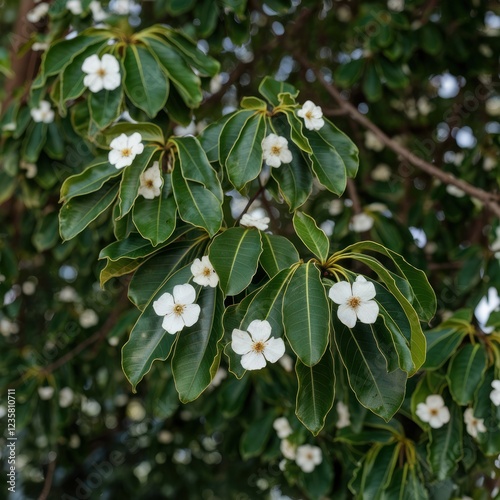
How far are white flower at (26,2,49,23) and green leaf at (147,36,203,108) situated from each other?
0.81 metres

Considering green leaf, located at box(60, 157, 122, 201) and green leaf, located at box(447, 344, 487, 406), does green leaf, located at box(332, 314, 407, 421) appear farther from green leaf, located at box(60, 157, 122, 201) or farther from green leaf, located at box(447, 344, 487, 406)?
green leaf, located at box(60, 157, 122, 201)

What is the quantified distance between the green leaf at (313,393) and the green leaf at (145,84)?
0.75m

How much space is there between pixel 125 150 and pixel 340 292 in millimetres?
544

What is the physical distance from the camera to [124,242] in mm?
1396

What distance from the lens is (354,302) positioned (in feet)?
3.92

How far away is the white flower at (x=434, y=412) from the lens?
164cm

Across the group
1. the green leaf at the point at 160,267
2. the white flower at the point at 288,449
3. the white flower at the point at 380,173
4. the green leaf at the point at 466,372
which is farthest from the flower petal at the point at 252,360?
the white flower at the point at 380,173

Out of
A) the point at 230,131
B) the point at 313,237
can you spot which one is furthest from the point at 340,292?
the point at 230,131

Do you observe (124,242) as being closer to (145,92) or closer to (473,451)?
(145,92)

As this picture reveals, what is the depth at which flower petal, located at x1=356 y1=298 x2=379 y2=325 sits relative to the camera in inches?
47.0

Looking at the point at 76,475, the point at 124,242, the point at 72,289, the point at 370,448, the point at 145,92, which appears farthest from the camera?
the point at 76,475

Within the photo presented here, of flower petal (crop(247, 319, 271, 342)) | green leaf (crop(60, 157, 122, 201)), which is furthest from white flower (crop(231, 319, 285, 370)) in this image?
green leaf (crop(60, 157, 122, 201))

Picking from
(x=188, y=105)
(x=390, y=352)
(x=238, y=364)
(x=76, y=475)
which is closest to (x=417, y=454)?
(x=390, y=352)

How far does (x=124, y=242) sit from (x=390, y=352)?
55 centimetres
